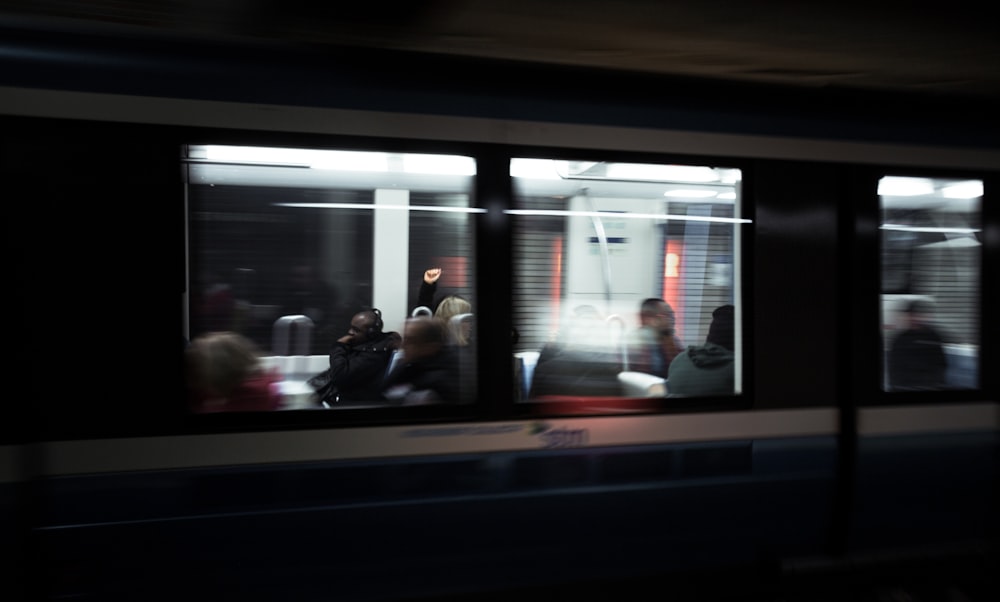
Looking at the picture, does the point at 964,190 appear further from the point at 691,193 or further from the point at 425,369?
the point at 425,369

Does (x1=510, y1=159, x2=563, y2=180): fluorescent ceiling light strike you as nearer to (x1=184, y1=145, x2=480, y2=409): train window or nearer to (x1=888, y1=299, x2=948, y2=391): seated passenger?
(x1=184, y1=145, x2=480, y2=409): train window

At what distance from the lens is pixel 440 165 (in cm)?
338

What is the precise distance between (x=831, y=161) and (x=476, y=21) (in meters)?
2.09

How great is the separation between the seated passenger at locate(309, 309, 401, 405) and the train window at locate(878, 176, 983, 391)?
109 inches

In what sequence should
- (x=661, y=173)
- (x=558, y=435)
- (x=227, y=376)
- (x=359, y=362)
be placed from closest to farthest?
(x=227, y=376), (x=359, y=362), (x=558, y=435), (x=661, y=173)

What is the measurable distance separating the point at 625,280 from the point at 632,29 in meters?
1.19

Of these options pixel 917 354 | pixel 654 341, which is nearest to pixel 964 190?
pixel 917 354

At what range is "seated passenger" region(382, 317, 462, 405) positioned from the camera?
3.37 meters

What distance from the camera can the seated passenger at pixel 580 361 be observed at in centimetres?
354

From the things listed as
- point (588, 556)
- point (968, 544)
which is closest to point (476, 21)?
point (588, 556)

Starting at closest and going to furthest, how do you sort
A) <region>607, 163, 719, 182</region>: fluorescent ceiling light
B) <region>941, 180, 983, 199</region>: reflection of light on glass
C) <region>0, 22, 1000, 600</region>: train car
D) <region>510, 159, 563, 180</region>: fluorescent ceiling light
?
1. <region>0, 22, 1000, 600</region>: train car
2. <region>510, 159, 563, 180</region>: fluorescent ceiling light
3. <region>607, 163, 719, 182</region>: fluorescent ceiling light
4. <region>941, 180, 983, 199</region>: reflection of light on glass

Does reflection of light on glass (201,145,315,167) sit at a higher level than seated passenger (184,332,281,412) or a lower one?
higher

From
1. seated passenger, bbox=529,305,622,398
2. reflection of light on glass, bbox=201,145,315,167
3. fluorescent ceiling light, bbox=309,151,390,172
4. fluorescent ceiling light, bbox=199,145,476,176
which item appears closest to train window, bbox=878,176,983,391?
seated passenger, bbox=529,305,622,398

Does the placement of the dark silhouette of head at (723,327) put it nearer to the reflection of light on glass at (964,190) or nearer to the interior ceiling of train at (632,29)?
the interior ceiling of train at (632,29)
